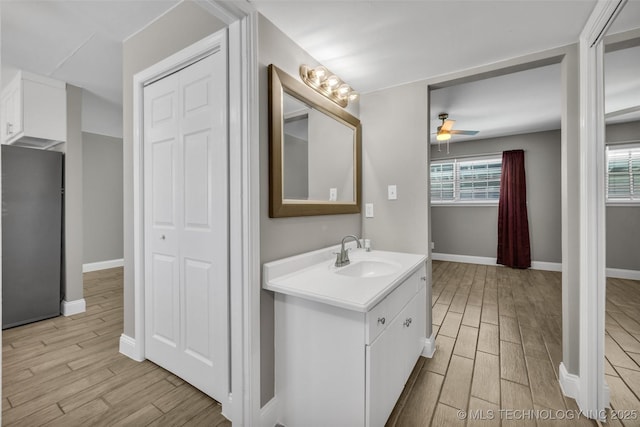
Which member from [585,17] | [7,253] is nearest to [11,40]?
[7,253]

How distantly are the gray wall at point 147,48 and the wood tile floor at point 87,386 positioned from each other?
1.05 ft

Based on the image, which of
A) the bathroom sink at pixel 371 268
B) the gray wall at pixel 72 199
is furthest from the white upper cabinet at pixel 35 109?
the bathroom sink at pixel 371 268

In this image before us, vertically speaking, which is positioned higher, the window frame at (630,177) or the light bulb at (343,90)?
the light bulb at (343,90)

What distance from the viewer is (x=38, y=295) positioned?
9.56 feet

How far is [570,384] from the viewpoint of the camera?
1892 millimetres

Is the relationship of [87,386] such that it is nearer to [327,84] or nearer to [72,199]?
[72,199]

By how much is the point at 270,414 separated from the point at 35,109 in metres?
3.41

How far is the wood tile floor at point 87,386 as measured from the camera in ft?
5.65

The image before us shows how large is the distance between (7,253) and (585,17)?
4.63 meters

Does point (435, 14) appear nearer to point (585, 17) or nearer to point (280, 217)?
point (585, 17)

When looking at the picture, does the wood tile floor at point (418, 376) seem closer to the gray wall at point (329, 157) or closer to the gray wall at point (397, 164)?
the gray wall at point (397, 164)

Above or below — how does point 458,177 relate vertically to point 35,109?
below

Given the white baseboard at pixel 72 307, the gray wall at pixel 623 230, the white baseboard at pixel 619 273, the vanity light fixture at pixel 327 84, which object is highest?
the vanity light fixture at pixel 327 84

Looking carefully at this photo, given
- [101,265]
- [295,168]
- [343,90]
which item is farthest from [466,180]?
[101,265]
